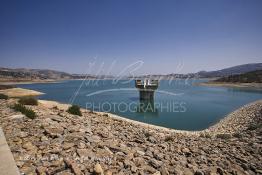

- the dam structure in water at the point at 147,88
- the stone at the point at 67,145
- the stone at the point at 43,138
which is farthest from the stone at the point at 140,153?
the dam structure in water at the point at 147,88

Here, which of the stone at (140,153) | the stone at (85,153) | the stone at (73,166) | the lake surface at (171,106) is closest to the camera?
the stone at (73,166)

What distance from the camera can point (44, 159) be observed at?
16.2ft

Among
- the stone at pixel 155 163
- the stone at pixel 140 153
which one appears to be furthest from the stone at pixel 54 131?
the stone at pixel 155 163

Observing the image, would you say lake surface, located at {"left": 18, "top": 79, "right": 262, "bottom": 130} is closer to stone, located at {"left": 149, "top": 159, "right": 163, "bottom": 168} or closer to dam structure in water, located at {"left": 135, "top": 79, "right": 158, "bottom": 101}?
dam structure in water, located at {"left": 135, "top": 79, "right": 158, "bottom": 101}

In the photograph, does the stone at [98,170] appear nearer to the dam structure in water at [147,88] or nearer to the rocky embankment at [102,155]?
the rocky embankment at [102,155]

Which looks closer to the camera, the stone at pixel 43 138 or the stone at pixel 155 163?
the stone at pixel 155 163

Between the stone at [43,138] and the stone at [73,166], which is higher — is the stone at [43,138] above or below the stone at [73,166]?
above

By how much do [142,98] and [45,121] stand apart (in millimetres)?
39657

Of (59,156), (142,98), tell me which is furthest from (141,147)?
(142,98)

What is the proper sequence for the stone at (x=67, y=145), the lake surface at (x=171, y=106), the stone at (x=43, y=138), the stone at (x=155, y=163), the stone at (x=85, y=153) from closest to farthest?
the stone at (x=85, y=153) → the stone at (x=155, y=163) → the stone at (x=67, y=145) → the stone at (x=43, y=138) → the lake surface at (x=171, y=106)

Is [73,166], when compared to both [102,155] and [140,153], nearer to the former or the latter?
[102,155]

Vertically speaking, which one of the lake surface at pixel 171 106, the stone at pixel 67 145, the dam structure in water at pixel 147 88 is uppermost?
the stone at pixel 67 145

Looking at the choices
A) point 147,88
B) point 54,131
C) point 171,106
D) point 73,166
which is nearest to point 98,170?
point 73,166

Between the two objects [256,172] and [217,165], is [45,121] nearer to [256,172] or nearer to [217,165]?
[217,165]
